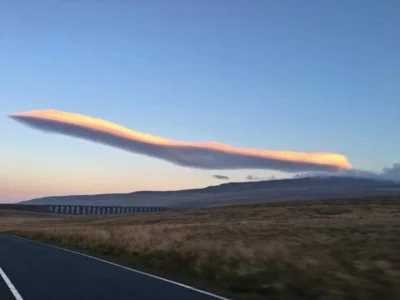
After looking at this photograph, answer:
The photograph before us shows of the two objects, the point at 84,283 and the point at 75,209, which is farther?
the point at 75,209

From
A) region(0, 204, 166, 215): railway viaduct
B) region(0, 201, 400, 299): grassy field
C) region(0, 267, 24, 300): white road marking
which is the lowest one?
region(0, 204, 166, 215): railway viaduct

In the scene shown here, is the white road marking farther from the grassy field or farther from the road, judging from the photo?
the grassy field

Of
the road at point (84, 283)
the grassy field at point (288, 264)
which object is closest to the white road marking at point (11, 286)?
the road at point (84, 283)

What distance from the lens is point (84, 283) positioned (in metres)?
15.3

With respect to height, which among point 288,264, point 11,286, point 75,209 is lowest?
point 75,209

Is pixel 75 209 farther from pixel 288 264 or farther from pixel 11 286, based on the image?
pixel 11 286

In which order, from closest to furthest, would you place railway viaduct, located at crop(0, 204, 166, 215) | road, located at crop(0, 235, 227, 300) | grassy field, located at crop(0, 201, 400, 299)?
road, located at crop(0, 235, 227, 300) → grassy field, located at crop(0, 201, 400, 299) → railway viaduct, located at crop(0, 204, 166, 215)

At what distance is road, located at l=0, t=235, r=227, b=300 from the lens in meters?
12.9

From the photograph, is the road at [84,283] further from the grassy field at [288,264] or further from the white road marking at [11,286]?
the grassy field at [288,264]

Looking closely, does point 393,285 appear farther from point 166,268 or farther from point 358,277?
point 166,268

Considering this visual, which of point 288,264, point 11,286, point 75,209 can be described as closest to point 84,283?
point 11,286

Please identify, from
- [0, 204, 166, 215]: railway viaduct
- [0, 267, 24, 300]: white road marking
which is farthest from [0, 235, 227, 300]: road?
[0, 204, 166, 215]: railway viaduct

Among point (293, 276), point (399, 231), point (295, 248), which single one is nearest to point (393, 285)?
point (293, 276)

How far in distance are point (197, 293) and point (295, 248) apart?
8.86 meters
